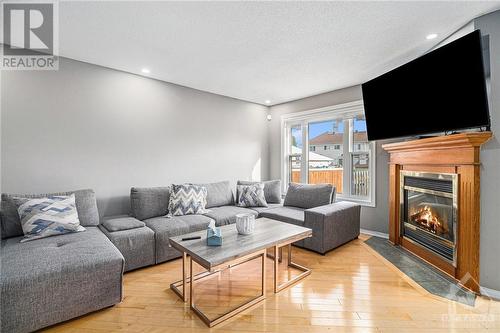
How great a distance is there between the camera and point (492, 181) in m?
1.99

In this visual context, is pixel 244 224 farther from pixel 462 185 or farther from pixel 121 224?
pixel 462 185

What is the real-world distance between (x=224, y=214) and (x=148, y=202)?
3.41 ft

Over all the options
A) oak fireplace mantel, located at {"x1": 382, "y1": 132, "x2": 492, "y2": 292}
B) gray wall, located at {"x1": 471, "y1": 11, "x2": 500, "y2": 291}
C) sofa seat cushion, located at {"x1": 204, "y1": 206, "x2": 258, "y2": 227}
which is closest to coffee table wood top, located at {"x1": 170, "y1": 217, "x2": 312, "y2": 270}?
sofa seat cushion, located at {"x1": 204, "y1": 206, "x2": 258, "y2": 227}

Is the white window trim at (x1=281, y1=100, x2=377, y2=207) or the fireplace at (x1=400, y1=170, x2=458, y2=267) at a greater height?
the white window trim at (x1=281, y1=100, x2=377, y2=207)

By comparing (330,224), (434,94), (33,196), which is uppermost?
(434,94)

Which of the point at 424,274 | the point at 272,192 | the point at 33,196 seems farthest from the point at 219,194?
the point at 424,274

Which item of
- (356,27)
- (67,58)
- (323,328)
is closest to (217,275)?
(323,328)

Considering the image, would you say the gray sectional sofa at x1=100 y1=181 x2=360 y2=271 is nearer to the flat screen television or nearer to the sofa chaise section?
the sofa chaise section

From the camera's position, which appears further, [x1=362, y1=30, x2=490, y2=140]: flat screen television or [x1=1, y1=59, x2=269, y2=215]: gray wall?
[x1=1, y1=59, x2=269, y2=215]: gray wall

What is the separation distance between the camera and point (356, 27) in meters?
2.12

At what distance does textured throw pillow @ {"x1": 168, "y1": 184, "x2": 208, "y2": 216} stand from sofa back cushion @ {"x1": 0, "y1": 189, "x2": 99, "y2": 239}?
2.93 feet

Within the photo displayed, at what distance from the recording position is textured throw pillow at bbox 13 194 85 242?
7.04 ft

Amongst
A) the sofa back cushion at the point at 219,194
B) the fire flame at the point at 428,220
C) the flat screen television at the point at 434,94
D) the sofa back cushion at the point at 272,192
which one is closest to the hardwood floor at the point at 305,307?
the fire flame at the point at 428,220

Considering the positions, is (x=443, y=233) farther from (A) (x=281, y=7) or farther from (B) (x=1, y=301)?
(B) (x=1, y=301)
